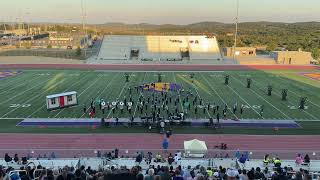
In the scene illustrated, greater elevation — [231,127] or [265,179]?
[265,179]

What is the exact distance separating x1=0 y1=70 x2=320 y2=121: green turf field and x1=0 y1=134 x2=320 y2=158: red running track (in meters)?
4.43

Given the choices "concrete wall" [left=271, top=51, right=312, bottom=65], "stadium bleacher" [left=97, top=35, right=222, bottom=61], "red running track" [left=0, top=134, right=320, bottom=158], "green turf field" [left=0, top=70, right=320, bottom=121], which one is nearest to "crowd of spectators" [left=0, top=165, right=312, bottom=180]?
"red running track" [left=0, top=134, right=320, bottom=158]

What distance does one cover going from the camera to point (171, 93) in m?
32.8

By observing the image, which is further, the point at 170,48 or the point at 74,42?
the point at 74,42

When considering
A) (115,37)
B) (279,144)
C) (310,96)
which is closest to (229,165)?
(279,144)

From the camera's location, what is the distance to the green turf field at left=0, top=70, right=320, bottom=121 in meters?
26.4

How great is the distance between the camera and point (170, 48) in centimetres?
7338

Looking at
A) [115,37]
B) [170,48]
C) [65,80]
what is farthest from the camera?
[115,37]

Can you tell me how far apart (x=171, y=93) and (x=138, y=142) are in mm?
13250

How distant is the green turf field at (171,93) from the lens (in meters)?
26.4

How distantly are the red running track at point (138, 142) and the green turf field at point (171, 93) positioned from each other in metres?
4.43

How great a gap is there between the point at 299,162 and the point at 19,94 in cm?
2586

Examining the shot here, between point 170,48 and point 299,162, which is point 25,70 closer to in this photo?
point 170,48

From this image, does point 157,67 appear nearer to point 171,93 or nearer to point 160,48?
point 160,48
